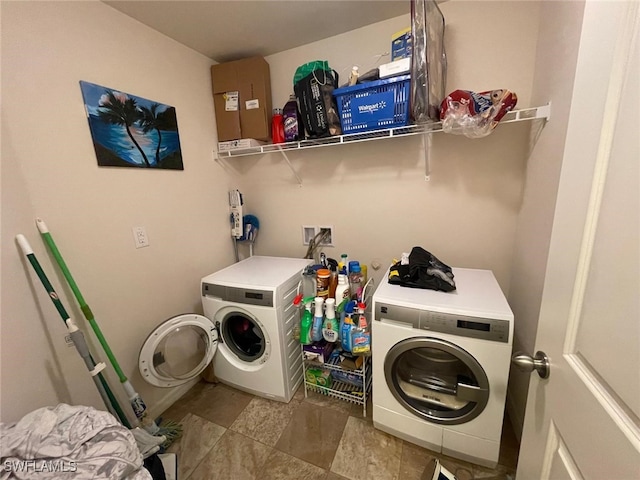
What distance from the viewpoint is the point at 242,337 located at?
1.87m

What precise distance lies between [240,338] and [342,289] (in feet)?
2.89

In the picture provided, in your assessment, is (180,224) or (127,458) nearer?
(127,458)

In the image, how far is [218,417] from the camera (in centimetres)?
166

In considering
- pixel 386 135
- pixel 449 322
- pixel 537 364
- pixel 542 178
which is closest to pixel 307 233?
pixel 386 135

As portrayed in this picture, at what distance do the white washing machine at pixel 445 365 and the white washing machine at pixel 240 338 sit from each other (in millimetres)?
585

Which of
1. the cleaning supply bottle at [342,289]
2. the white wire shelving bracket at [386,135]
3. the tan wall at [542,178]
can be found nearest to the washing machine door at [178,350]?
the cleaning supply bottle at [342,289]

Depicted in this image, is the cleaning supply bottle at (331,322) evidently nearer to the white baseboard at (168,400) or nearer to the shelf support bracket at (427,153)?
the shelf support bracket at (427,153)

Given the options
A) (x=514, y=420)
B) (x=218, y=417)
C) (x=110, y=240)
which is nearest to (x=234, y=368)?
(x=218, y=417)

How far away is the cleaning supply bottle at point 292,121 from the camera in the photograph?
1.73 meters

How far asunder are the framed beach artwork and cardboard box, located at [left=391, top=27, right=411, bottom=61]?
56.1 inches

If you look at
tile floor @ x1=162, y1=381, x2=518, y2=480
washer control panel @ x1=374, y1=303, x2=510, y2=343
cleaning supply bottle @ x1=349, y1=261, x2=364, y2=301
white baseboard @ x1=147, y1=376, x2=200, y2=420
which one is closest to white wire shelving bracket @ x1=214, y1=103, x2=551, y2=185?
cleaning supply bottle @ x1=349, y1=261, x2=364, y2=301

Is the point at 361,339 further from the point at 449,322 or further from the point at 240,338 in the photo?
the point at 240,338

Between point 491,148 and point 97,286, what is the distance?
7.71 feet

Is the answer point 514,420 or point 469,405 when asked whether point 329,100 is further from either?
point 514,420
